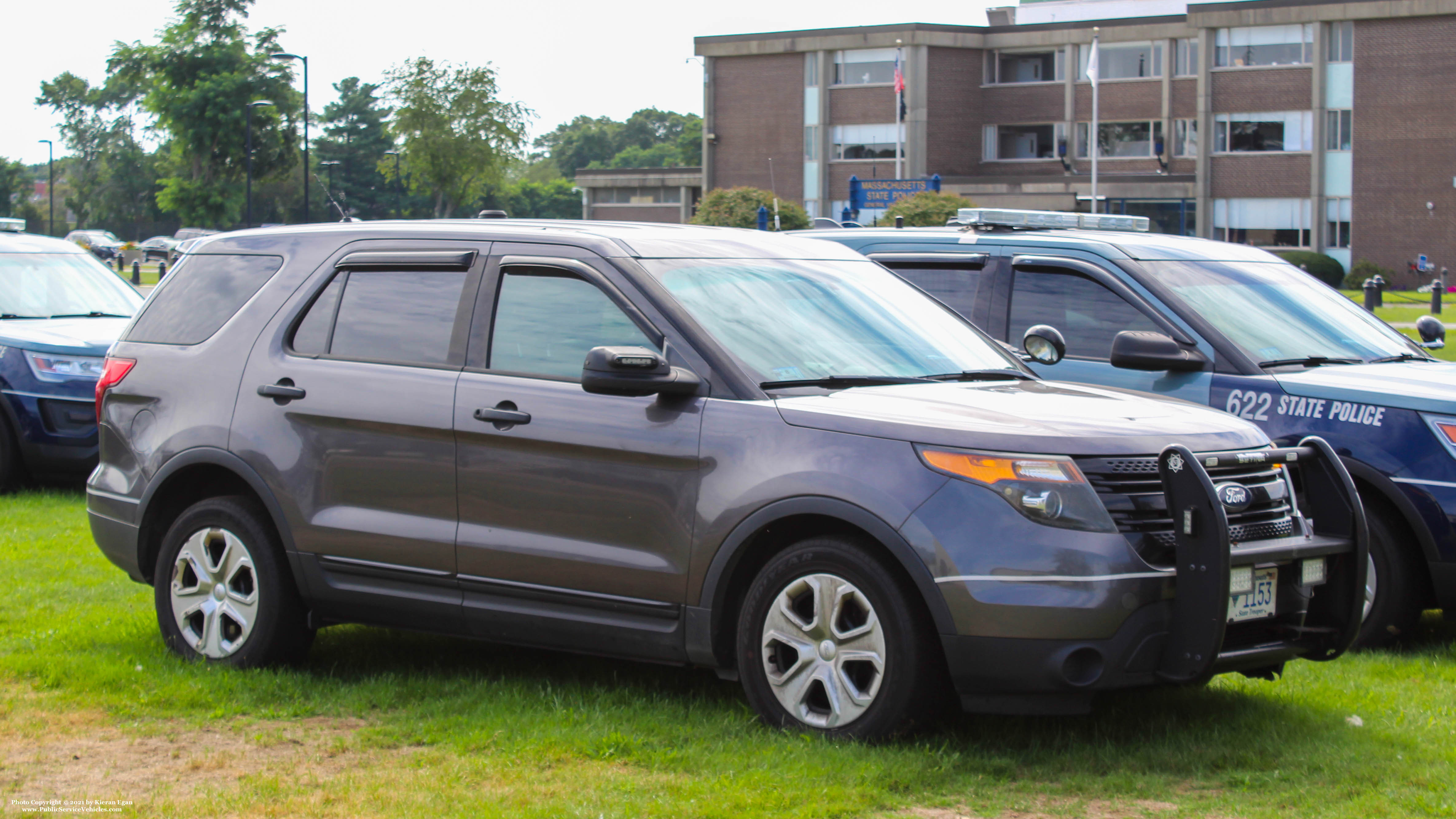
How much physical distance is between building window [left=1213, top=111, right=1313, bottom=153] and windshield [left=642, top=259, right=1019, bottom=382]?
58243 millimetres

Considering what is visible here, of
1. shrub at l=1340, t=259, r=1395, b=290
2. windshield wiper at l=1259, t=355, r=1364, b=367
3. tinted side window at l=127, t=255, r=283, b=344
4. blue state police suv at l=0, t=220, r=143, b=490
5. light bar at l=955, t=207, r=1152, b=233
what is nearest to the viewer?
tinted side window at l=127, t=255, r=283, b=344

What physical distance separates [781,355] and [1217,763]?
1979mm

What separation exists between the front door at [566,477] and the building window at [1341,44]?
5894 cm

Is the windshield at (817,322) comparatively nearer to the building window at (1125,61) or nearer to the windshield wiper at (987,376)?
the windshield wiper at (987,376)

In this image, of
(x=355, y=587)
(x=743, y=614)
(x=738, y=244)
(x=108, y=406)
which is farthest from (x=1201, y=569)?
(x=108, y=406)

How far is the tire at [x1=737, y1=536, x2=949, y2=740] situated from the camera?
5.02 meters

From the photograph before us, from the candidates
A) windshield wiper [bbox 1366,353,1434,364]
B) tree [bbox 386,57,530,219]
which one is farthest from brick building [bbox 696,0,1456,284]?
windshield wiper [bbox 1366,353,1434,364]

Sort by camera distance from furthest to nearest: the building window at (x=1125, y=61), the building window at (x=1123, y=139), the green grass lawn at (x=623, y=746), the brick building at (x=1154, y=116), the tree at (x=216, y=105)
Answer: the tree at (x=216, y=105)
the building window at (x=1123, y=139)
the building window at (x=1125, y=61)
the brick building at (x=1154, y=116)
the green grass lawn at (x=623, y=746)

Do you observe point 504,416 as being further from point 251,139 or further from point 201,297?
point 251,139

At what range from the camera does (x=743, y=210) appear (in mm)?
39438

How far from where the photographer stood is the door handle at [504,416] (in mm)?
5738

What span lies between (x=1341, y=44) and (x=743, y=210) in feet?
100

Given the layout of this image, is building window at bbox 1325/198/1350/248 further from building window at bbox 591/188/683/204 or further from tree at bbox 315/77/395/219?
tree at bbox 315/77/395/219

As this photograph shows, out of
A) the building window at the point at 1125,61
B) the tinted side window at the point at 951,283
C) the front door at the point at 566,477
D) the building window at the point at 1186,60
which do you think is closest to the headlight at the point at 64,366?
the tinted side window at the point at 951,283
